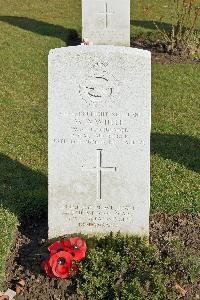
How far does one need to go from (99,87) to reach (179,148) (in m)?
3.16

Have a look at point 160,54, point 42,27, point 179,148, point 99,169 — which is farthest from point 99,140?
point 42,27

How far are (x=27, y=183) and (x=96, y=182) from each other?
1.61m

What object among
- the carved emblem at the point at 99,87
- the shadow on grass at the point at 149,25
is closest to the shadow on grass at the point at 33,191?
the carved emblem at the point at 99,87

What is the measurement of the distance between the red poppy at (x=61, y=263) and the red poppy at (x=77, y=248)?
61mm

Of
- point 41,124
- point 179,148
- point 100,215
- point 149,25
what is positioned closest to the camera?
point 100,215

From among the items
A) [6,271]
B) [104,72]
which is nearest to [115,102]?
[104,72]

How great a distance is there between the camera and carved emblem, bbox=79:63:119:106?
4.91 metres

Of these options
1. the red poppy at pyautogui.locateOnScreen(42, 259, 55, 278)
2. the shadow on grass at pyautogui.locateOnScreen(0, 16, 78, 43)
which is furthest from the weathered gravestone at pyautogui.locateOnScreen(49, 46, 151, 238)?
the shadow on grass at pyautogui.locateOnScreen(0, 16, 78, 43)

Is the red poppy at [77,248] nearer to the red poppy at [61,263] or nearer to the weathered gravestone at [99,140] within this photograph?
the red poppy at [61,263]

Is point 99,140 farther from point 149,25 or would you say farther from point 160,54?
point 149,25

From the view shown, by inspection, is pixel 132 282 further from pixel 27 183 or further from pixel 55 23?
pixel 55 23

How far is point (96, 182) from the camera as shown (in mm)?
5281

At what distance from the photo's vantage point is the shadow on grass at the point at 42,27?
1395 centimetres

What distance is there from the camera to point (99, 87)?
4.95 m
